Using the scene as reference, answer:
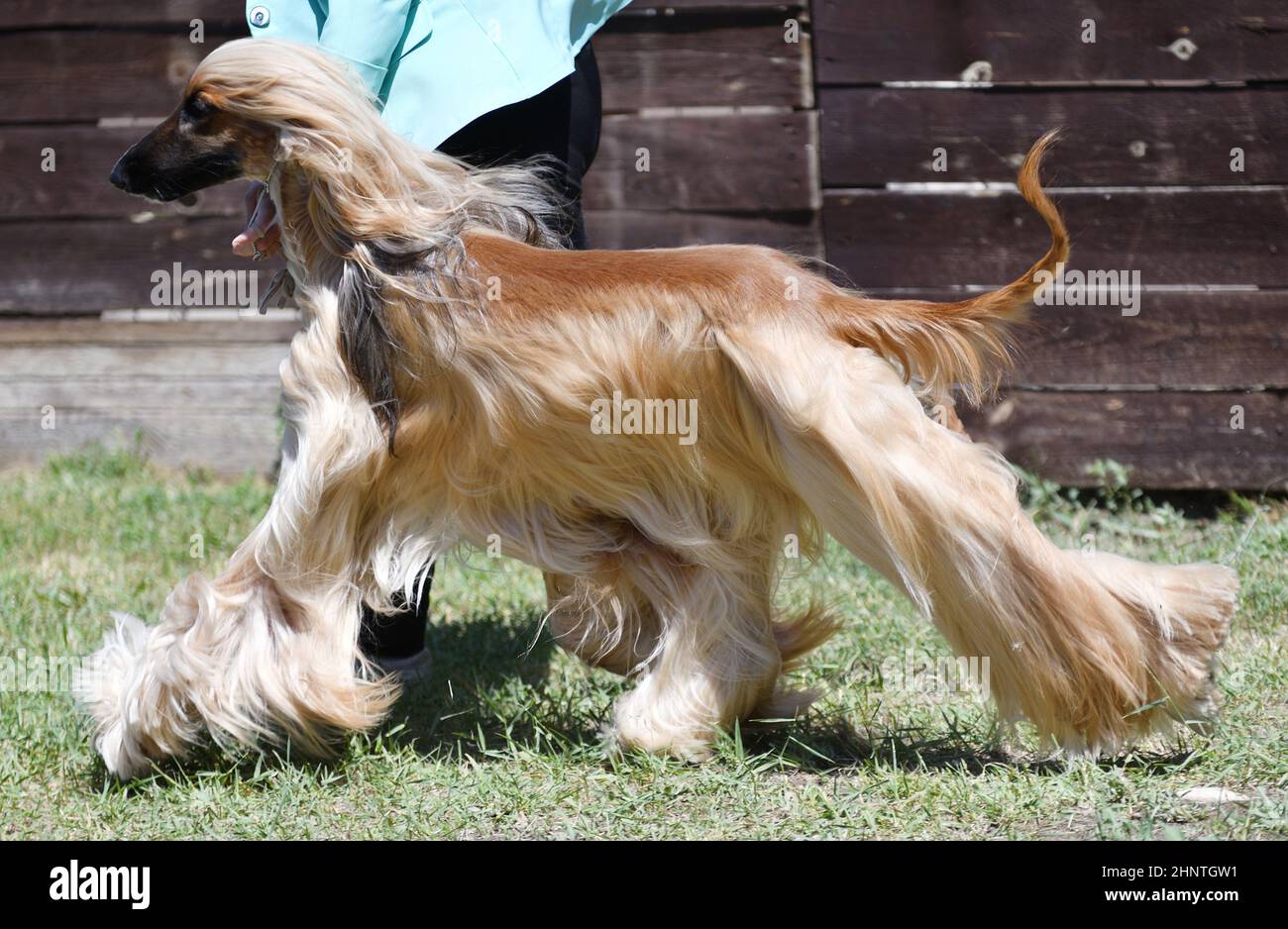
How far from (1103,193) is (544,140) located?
2668mm

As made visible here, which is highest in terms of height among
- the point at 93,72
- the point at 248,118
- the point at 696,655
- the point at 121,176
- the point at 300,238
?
the point at 93,72

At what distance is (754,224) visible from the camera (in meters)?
5.54

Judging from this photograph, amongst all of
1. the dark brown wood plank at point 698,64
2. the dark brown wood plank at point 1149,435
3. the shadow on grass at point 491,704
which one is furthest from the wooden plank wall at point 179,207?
the shadow on grass at point 491,704

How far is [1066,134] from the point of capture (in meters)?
5.20

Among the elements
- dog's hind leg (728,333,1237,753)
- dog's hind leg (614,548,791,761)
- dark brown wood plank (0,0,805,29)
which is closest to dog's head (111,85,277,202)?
dog's hind leg (728,333,1237,753)

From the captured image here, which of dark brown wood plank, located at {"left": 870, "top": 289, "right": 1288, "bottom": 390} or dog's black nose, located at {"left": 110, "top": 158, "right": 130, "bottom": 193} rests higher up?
dog's black nose, located at {"left": 110, "top": 158, "right": 130, "bottom": 193}

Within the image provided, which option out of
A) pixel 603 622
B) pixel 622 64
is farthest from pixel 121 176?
pixel 622 64

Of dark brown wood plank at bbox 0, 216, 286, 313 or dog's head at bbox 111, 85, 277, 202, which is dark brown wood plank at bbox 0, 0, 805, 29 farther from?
dog's head at bbox 111, 85, 277, 202

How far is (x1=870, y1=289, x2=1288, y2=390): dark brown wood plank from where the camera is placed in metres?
5.20

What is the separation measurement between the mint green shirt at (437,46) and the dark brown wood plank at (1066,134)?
2259 millimetres

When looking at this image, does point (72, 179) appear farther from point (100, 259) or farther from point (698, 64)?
point (698, 64)

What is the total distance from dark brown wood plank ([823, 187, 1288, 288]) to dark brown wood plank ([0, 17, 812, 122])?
588 mm
